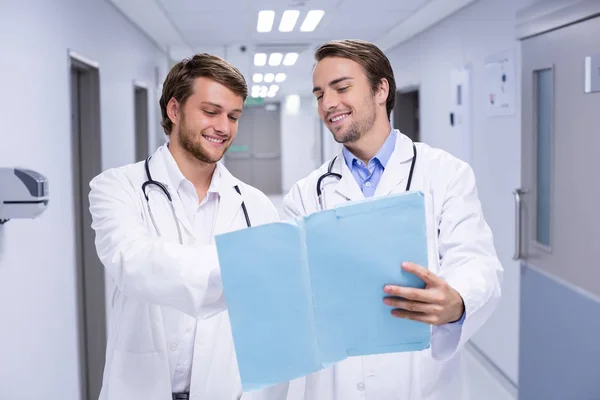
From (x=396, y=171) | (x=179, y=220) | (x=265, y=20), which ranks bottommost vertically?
(x=179, y=220)

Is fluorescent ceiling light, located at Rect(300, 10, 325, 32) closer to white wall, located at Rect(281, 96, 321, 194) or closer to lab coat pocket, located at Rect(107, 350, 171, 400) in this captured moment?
lab coat pocket, located at Rect(107, 350, 171, 400)

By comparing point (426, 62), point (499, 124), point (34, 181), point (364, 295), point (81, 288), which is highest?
point (426, 62)

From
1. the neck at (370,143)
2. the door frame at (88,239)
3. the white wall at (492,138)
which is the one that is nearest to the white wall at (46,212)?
the door frame at (88,239)

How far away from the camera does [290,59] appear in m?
7.32

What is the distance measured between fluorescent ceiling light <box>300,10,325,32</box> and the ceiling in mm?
43

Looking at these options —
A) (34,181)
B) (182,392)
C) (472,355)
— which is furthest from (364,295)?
(472,355)

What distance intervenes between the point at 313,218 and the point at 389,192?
585 mm

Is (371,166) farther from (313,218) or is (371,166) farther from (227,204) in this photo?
(313,218)

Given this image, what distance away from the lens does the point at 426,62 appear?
17.3 ft

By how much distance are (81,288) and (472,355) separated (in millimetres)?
2443

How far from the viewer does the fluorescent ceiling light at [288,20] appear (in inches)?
172

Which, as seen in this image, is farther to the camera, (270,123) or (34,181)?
(270,123)

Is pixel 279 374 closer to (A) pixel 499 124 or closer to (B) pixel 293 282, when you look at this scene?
(B) pixel 293 282

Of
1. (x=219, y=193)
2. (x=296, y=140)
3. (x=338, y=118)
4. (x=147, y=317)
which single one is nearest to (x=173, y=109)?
(x=219, y=193)
